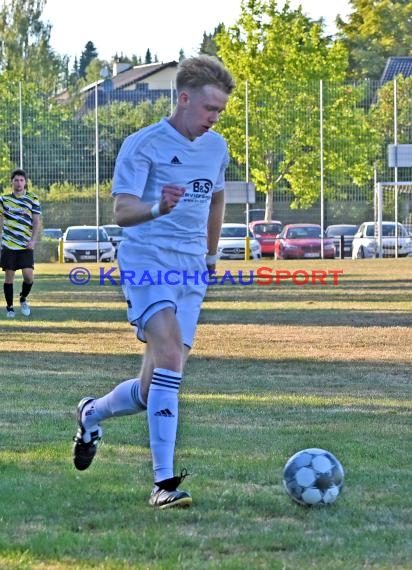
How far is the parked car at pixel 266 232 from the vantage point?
159 feet

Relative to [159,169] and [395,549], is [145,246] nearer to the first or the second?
[159,169]

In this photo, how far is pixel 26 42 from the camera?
81.1 meters

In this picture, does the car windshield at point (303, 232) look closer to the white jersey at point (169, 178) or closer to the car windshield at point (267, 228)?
the car windshield at point (267, 228)

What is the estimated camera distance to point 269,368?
12.5 m

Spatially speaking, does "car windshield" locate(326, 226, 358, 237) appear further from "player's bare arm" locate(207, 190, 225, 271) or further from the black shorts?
"player's bare arm" locate(207, 190, 225, 271)

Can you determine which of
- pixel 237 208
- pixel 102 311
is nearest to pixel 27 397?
pixel 102 311

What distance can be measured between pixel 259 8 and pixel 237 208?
12001 mm

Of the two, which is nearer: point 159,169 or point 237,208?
point 159,169

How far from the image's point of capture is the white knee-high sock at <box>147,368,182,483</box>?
6008 millimetres

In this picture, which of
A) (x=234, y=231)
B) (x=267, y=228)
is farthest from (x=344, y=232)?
(x=234, y=231)

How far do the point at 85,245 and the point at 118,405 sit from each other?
38.4 meters

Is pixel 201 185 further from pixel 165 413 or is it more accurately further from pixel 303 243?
pixel 303 243

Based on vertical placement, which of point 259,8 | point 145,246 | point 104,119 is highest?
point 259,8

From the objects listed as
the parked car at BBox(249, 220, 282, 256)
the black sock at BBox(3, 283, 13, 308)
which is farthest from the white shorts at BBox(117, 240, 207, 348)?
the parked car at BBox(249, 220, 282, 256)
